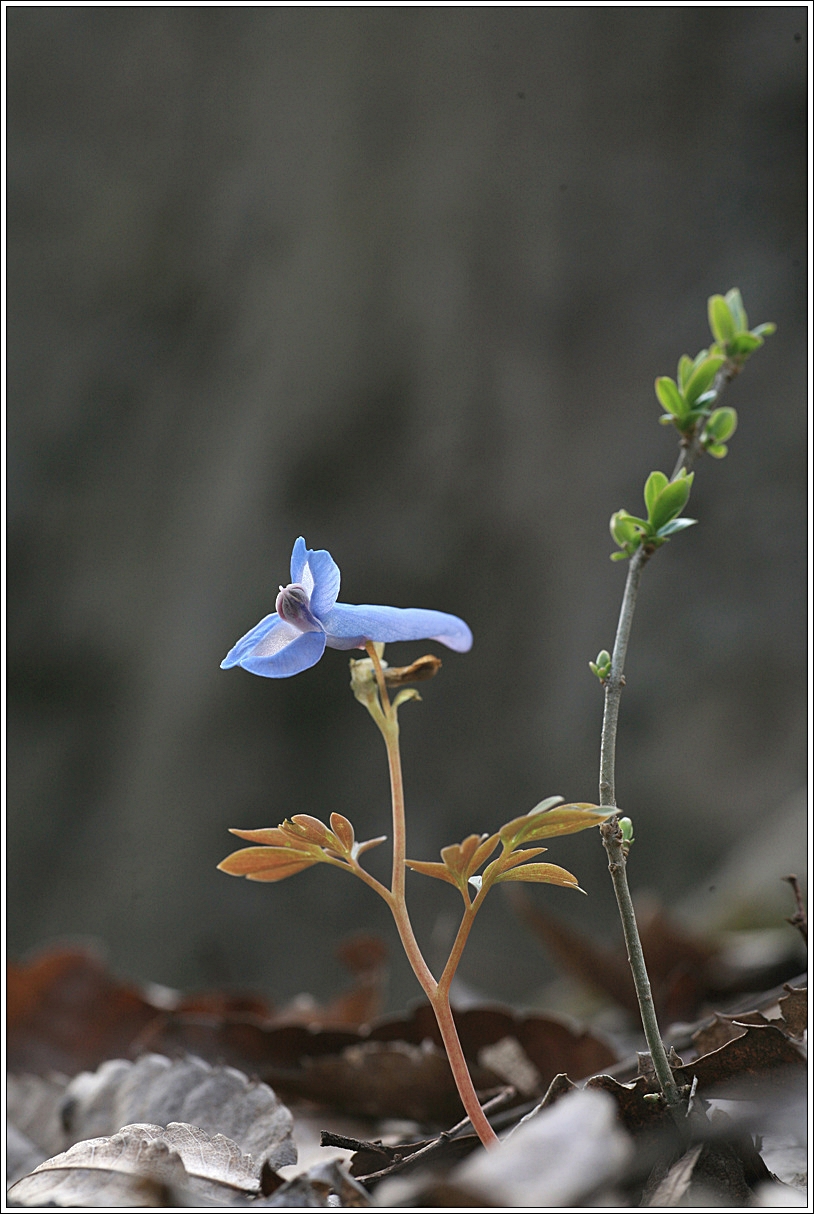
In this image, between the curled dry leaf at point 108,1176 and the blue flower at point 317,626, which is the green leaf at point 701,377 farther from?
the curled dry leaf at point 108,1176

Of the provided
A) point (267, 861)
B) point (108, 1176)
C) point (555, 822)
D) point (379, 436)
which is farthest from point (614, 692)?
point (379, 436)

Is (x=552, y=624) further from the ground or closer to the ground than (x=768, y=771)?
further from the ground

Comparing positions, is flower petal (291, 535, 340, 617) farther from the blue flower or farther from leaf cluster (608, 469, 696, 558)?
leaf cluster (608, 469, 696, 558)

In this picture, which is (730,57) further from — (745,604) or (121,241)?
(121,241)

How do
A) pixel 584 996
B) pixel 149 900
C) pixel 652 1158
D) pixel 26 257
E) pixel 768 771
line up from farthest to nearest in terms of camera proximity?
pixel 26 257
pixel 149 900
pixel 768 771
pixel 584 996
pixel 652 1158

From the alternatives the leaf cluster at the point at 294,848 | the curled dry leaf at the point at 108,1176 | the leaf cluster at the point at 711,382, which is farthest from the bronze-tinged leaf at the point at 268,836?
the leaf cluster at the point at 711,382

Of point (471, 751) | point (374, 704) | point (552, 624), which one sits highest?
point (374, 704)

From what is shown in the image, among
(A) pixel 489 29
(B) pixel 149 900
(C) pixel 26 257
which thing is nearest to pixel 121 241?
(C) pixel 26 257

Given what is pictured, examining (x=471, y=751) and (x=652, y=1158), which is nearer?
(x=652, y=1158)
